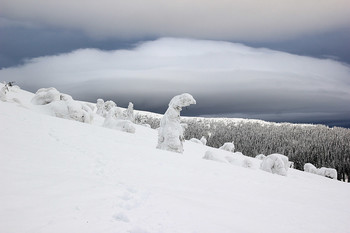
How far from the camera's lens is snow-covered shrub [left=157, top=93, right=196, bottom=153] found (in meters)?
22.5

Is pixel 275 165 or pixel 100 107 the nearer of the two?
pixel 275 165

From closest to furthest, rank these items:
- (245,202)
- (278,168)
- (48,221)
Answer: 1. (48,221)
2. (245,202)
3. (278,168)

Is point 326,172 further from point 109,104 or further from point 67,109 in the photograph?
point 67,109

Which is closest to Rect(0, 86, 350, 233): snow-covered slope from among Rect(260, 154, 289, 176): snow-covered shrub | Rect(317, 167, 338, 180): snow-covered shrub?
Rect(260, 154, 289, 176): snow-covered shrub

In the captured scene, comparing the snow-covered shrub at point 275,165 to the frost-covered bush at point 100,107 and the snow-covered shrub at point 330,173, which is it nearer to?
the snow-covered shrub at point 330,173

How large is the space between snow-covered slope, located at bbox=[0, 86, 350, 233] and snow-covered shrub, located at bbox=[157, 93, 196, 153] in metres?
9.11

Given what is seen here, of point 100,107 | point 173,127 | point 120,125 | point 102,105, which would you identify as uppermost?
point 102,105

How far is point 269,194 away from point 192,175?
379 cm

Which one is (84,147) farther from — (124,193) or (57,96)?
(57,96)

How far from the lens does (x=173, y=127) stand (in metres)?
23.2

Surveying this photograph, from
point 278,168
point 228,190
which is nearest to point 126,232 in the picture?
point 228,190

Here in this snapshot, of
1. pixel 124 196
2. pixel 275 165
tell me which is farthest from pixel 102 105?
pixel 124 196

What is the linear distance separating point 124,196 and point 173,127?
16453 millimetres

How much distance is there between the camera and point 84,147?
12.7 m
